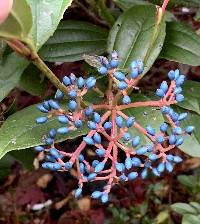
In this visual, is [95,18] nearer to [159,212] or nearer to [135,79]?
[135,79]

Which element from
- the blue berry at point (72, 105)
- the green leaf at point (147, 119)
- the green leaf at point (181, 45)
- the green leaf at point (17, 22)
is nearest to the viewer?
the green leaf at point (17, 22)

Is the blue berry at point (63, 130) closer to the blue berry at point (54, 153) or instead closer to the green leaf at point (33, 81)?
the blue berry at point (54, 153)

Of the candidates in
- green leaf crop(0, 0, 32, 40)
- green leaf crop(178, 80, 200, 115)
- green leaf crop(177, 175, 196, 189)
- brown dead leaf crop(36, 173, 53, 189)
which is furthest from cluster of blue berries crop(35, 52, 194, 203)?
brown dead leaf crop(36, 173, 53, 189)

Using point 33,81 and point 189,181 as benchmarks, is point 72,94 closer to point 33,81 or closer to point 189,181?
point 33,81

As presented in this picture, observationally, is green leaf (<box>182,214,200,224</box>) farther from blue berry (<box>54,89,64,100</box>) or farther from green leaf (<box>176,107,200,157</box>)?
blue berry (<box>54,89,64,100</box>)

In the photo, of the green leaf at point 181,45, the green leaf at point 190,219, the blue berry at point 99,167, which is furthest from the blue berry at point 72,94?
the green leaf at point 190,219

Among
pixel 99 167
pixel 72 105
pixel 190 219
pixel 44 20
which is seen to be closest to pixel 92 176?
pixel 99 167
